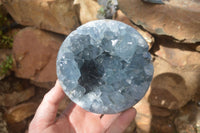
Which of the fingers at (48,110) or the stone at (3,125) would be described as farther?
the stone at (3,125)

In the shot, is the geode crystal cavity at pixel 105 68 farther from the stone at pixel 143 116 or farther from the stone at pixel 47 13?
the stone at pixel 143 116

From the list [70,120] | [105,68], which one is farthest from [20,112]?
[105,68]

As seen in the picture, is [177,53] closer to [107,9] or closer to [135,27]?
[135,27]

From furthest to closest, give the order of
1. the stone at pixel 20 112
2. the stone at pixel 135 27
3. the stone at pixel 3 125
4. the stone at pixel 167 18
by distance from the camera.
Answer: the stone at pixel 20 112
the stone at pixel 3 125
the stone at pixel 135 27
the stone at pixel 167 18

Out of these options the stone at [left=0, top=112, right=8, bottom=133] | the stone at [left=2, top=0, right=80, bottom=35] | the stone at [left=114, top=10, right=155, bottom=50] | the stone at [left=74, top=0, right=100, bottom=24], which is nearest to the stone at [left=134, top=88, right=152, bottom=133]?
the stone at [left=114, top=10, right=155, bottom=50]

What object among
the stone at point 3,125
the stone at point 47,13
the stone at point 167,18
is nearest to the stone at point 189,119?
the stone at point 167,18

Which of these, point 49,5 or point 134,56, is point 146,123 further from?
point 49,5
